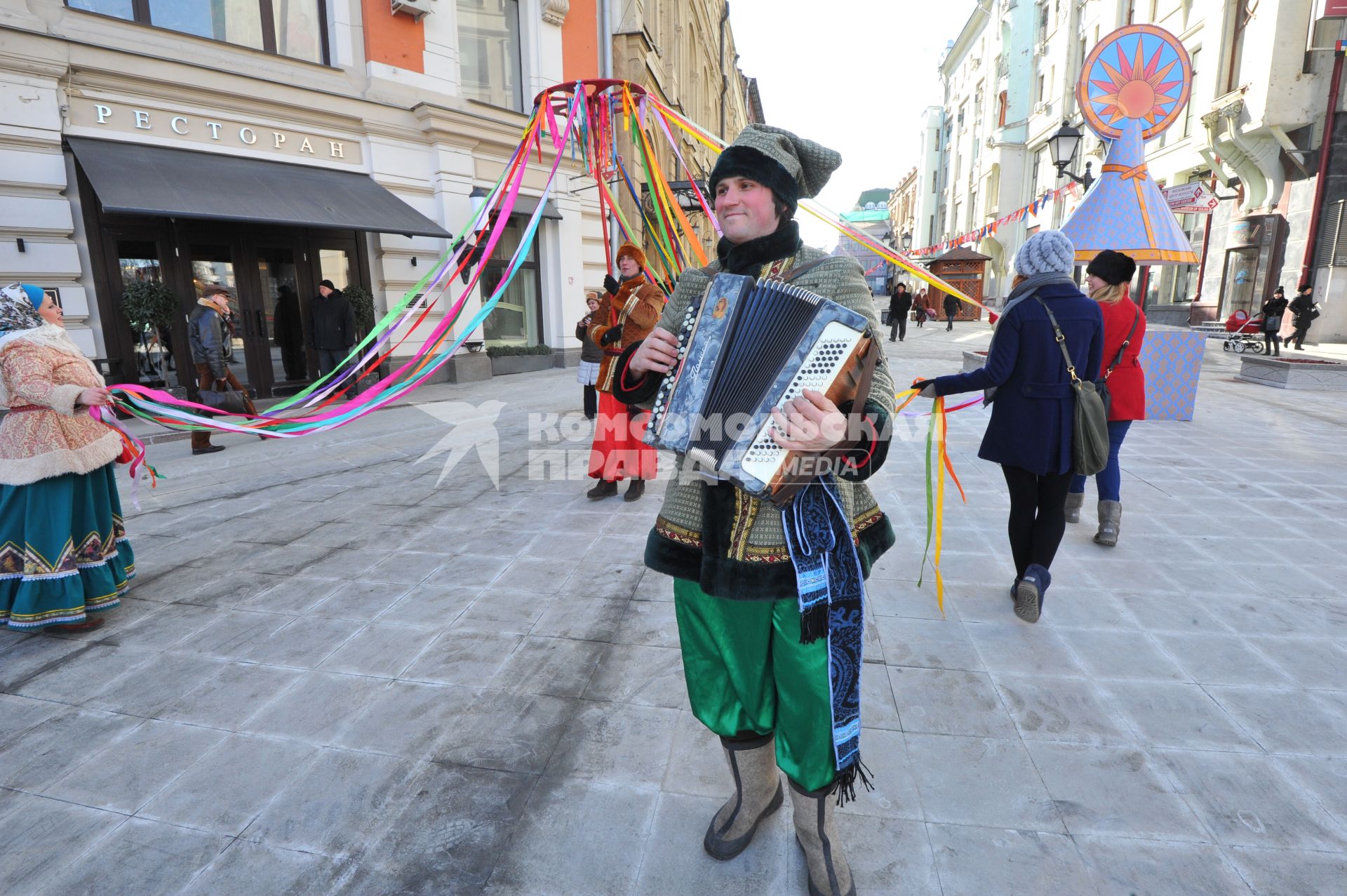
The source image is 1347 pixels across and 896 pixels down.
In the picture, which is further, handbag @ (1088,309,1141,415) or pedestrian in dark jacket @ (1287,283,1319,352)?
pedestrian in dark jacket @ (1287,283,1319,352)

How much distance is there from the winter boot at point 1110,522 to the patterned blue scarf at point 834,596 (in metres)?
3.35

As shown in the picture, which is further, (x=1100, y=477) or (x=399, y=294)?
(x=399, y=294)

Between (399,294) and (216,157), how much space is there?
3.20m

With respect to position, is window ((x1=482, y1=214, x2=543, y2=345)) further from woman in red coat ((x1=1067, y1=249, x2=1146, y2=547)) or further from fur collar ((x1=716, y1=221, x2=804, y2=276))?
fur collar ((x1=716, y1=221, x2=804, y2=276))

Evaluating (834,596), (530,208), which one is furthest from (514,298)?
(834,596)

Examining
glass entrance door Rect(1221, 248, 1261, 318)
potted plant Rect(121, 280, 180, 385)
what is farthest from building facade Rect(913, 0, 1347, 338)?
potted plant Rect(121, 280, 180, 385)

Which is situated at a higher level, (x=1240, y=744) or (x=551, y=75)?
(x=551, y=75)

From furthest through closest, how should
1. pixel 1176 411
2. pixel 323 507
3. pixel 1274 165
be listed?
pixel 1274 165, pixel 1176 411, pixel 323 507

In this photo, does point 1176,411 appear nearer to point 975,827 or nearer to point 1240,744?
point 1240,744

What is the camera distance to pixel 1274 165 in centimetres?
1767

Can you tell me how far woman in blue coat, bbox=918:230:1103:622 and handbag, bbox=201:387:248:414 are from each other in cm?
770

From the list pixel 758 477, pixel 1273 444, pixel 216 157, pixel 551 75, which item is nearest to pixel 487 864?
pixel 758 477

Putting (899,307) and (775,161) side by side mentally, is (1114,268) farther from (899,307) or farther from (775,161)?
(899,307)

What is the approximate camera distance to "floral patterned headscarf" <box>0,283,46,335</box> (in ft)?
10.6
